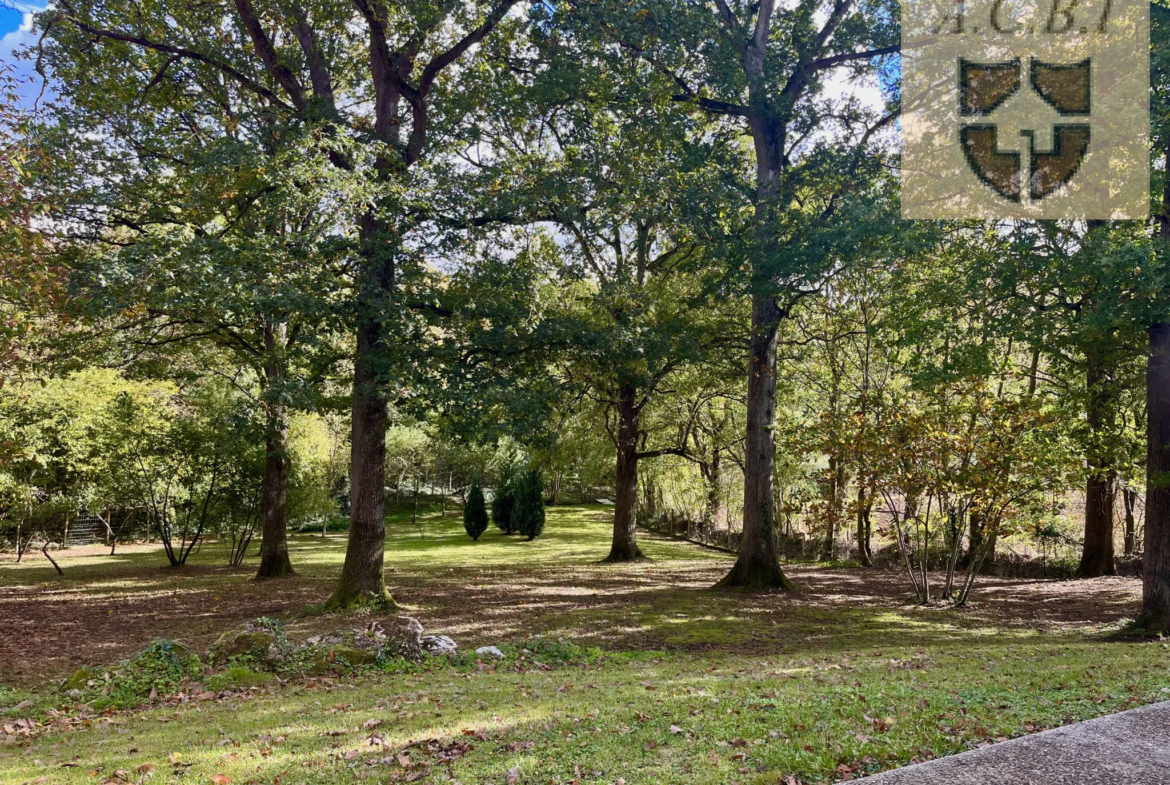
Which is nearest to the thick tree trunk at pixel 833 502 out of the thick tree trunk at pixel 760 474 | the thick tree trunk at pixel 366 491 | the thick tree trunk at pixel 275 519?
the thick tree trunk at pixel 760 474

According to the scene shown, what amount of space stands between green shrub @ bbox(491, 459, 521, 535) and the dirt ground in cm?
1353

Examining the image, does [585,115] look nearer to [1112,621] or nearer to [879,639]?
[879,639]

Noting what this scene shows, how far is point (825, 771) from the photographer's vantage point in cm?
366

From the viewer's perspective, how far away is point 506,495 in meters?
31.3

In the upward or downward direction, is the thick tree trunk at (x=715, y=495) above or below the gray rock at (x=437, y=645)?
above

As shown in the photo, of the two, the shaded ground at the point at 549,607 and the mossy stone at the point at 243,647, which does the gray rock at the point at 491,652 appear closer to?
the shaded ground at the point at 549,607

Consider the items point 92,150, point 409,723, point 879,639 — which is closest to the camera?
point 409,723

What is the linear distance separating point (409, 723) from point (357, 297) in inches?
265

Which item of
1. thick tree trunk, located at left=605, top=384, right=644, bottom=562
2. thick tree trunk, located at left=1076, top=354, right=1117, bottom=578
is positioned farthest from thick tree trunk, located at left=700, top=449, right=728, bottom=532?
thick tree trunk, located at left=1076, top=354, right=1117, bottom=578

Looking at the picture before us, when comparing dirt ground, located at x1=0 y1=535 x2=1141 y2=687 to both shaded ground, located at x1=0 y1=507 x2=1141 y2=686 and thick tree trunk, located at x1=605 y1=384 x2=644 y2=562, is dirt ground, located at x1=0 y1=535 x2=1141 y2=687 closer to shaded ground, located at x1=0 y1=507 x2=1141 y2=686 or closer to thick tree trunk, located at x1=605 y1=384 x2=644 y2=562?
shaded ground, located at x1=0 y1=507 x2=1141 y2=686

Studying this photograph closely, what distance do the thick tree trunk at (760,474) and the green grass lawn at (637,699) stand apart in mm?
805

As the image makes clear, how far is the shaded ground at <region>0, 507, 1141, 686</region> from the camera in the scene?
9578 mm

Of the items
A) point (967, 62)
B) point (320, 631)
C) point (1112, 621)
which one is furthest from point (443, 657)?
point (967, 62)

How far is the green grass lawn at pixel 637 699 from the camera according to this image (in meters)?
4.05
